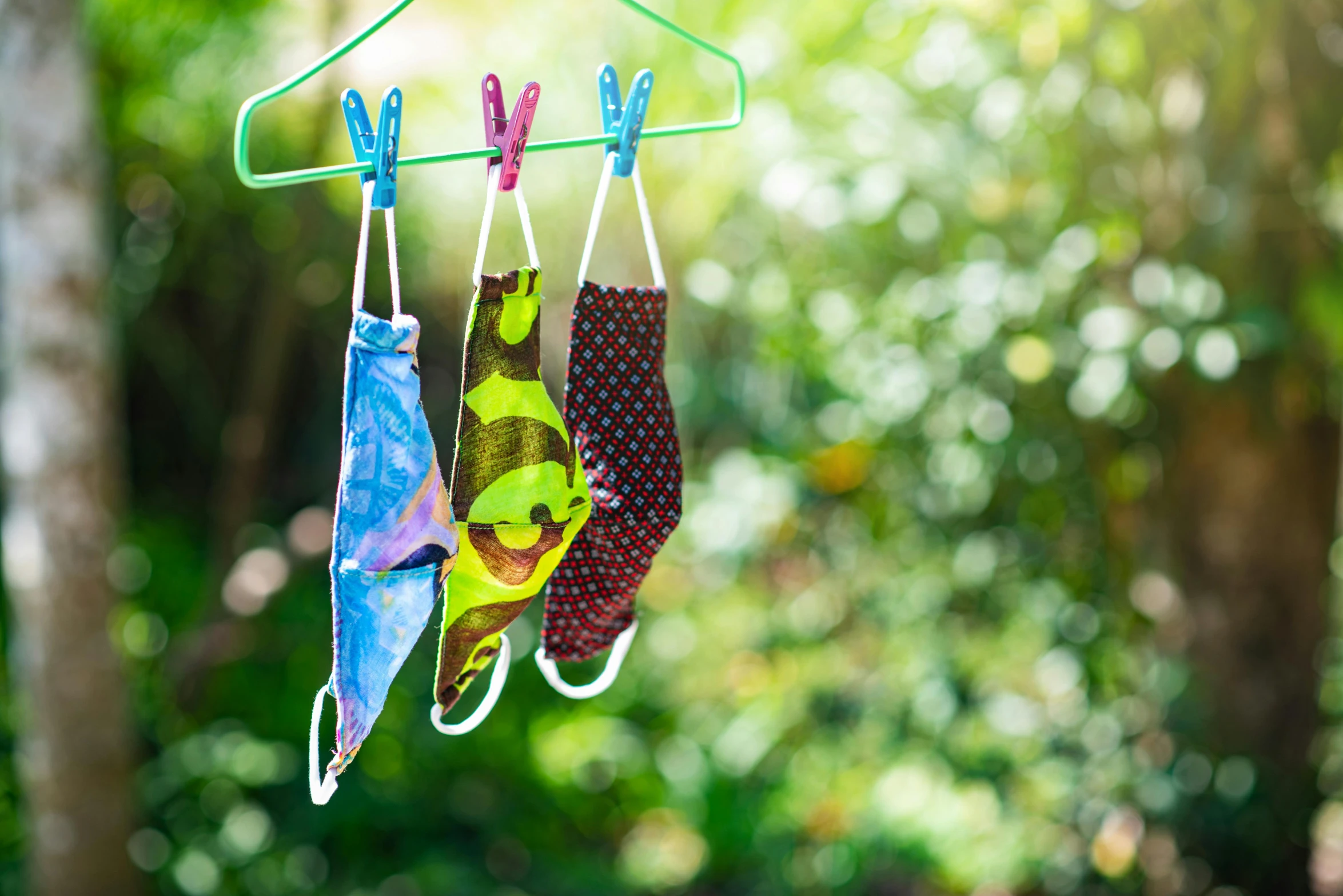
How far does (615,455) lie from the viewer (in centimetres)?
96

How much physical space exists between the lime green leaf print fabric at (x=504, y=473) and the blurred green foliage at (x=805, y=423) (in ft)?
3.87

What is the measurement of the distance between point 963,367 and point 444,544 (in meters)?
1.43

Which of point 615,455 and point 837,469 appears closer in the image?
point 615,455

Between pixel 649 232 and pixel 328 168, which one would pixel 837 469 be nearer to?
pixel 649 232

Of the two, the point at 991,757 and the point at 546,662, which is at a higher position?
the point at 546,662

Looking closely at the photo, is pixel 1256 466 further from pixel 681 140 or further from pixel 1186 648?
pixel 681 140

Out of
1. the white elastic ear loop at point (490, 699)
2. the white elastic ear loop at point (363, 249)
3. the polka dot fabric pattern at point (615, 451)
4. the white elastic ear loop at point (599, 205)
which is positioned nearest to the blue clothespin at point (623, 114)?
the white elastic ear loop at point (599, 205)

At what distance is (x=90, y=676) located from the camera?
2359mm

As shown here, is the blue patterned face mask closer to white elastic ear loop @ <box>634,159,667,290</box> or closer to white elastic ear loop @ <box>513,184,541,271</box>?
white elastic ear loop @ <box>513,184,541,271</box>

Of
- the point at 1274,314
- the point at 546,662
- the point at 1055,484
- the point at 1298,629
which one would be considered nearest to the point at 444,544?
the point at 546,662

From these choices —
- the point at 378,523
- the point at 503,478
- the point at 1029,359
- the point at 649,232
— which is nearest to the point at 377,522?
the point at 378,523

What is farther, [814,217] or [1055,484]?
[1055,484]

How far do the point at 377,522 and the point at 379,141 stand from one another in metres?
0.26

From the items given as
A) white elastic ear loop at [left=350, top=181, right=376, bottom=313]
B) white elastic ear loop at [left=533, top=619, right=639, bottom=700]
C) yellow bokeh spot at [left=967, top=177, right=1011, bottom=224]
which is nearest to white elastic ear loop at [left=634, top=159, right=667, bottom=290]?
white elastic ear loop at [left=350, top=181, right=376, bottom=313]
